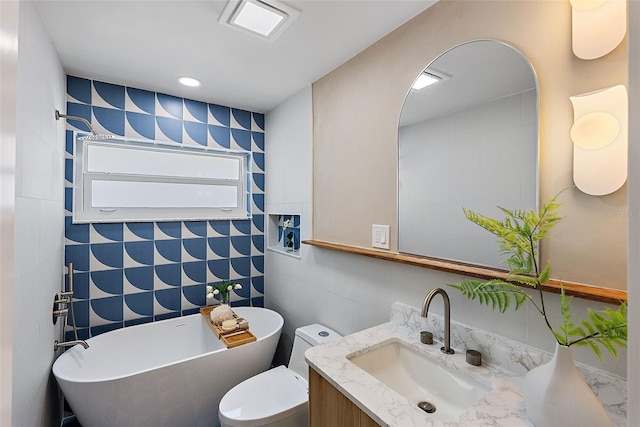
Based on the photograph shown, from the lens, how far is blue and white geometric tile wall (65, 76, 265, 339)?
2262 mm

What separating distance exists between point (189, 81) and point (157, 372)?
2.00 meters

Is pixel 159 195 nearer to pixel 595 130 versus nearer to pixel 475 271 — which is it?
pixel 475 271

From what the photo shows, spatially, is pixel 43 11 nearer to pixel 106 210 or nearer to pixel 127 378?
pixel 106 210

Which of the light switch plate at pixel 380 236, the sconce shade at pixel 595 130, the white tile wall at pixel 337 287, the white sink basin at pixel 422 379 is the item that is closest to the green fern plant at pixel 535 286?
the white tile wall at pixel 337 287

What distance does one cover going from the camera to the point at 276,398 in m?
1.69

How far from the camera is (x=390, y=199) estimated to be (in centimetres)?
166

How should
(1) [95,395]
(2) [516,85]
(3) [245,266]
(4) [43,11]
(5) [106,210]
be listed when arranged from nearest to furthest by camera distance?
1. (2) [516,85]
2. (4) [43,11]
3. (1) [95,395]
4. (5) [106,210]
5. (3) [245,266]

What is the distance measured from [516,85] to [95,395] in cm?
251

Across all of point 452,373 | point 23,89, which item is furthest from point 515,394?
point 23,89

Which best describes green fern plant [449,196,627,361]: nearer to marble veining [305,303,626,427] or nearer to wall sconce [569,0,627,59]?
marble veining [305,303,626,427]

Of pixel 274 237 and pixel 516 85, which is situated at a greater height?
pixel 516 85

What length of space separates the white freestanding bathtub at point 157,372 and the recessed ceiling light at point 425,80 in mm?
1841

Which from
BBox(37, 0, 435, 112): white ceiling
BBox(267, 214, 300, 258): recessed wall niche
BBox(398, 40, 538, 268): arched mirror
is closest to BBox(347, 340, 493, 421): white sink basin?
BBox(398, 40, 538, 268): arched mirror

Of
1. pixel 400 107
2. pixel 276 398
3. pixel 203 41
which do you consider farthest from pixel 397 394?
pixel 203 41
